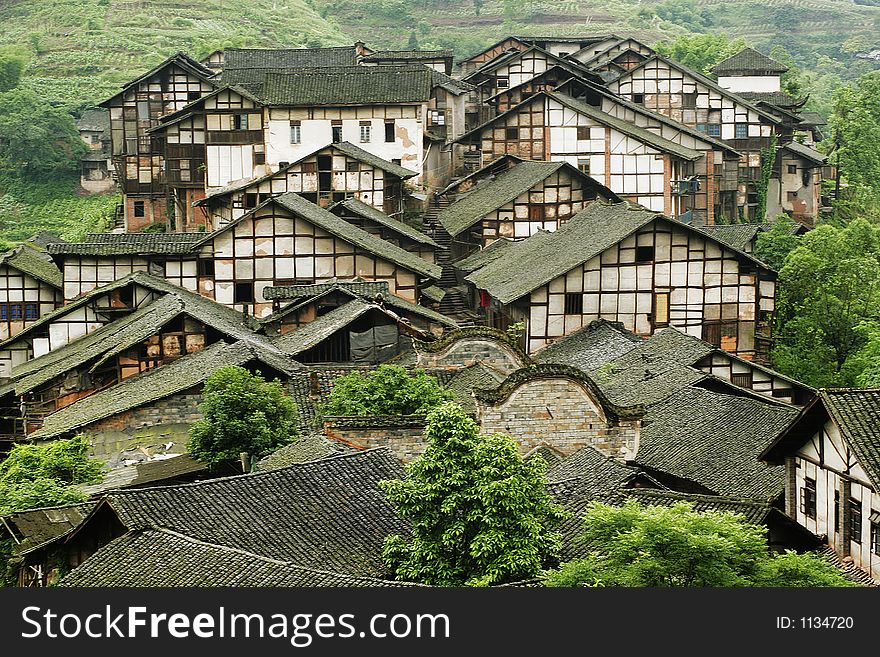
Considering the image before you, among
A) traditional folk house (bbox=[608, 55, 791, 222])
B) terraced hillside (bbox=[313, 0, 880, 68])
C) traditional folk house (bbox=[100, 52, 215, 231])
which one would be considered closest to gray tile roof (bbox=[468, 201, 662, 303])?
traditional folk house (bbox=[608, 55, 791, 222])

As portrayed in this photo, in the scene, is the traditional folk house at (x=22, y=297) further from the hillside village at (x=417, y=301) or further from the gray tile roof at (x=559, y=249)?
the gray tile roof at (x=559, y=249)

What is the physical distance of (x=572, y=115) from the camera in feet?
260

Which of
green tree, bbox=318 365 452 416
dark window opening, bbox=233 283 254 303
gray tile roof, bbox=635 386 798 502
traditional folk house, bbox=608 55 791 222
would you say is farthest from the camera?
traditional folk house, bbox=608 55 791 222

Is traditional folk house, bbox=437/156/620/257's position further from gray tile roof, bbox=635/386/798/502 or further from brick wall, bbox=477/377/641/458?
brick wall, bbox=477/377/641/458

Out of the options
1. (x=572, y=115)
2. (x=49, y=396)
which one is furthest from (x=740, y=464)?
(x=572, y=115)

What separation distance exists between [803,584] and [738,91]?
7285cm

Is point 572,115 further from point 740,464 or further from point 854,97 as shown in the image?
point 740,464

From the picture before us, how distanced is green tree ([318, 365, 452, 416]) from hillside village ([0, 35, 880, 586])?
40.2 inches

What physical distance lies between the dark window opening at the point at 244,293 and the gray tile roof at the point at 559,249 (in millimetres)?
8478

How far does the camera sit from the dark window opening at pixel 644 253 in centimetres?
5941

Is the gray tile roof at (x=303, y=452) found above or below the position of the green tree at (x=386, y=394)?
above

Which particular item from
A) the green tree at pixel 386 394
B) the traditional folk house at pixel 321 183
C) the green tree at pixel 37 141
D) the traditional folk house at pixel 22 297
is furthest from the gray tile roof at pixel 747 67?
the green tree at pixel 386 394

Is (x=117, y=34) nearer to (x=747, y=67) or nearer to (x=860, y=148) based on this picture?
(x=747, y=67)

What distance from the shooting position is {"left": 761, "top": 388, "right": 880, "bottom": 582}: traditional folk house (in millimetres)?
28359
